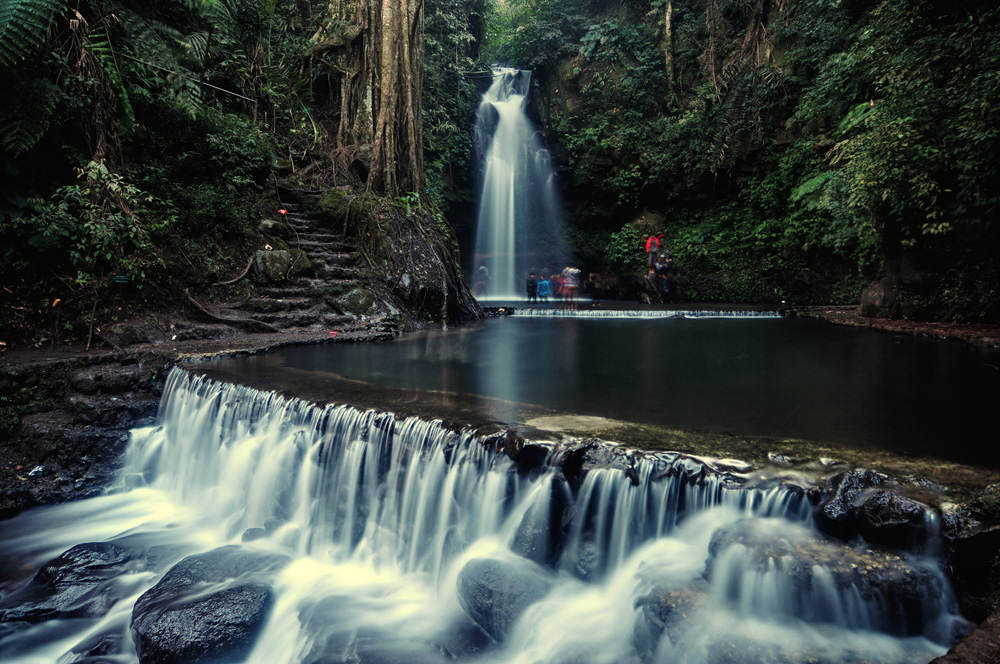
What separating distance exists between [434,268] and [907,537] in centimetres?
1017

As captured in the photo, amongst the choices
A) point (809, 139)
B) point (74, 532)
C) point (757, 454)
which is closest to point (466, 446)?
point (757, 454)

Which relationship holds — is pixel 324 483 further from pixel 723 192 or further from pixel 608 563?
pixel 723 192

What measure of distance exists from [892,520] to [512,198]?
21.1 meters

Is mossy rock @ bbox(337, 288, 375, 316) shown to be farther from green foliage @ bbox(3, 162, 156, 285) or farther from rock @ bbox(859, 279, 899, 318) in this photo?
rock @ bbox(859, 279, 899, 318)

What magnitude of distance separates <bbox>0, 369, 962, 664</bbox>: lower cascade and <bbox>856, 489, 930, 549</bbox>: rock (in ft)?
0.29

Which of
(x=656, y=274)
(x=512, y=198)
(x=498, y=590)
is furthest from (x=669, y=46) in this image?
(x=498, y=590)

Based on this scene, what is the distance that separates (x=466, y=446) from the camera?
420 centimetres

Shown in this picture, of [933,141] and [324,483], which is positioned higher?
[933,141]

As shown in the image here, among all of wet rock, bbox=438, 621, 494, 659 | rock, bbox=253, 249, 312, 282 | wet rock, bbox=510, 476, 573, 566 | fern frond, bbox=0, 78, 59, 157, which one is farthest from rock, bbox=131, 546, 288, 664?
rock, bbox=253, 249, 312, 282

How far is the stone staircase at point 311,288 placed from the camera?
9.26 m

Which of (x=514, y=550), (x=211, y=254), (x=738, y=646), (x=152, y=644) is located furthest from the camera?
(x=211, y=254)

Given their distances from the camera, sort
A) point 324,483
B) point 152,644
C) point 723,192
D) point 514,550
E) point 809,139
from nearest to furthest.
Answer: point 152,644, point 514,550, point 324,483, point 809,139, point 723,192

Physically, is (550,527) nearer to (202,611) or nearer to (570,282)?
(202,611)

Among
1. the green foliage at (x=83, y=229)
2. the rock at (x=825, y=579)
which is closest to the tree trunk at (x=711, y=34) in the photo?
the green foliage at (x=83, y=229)
